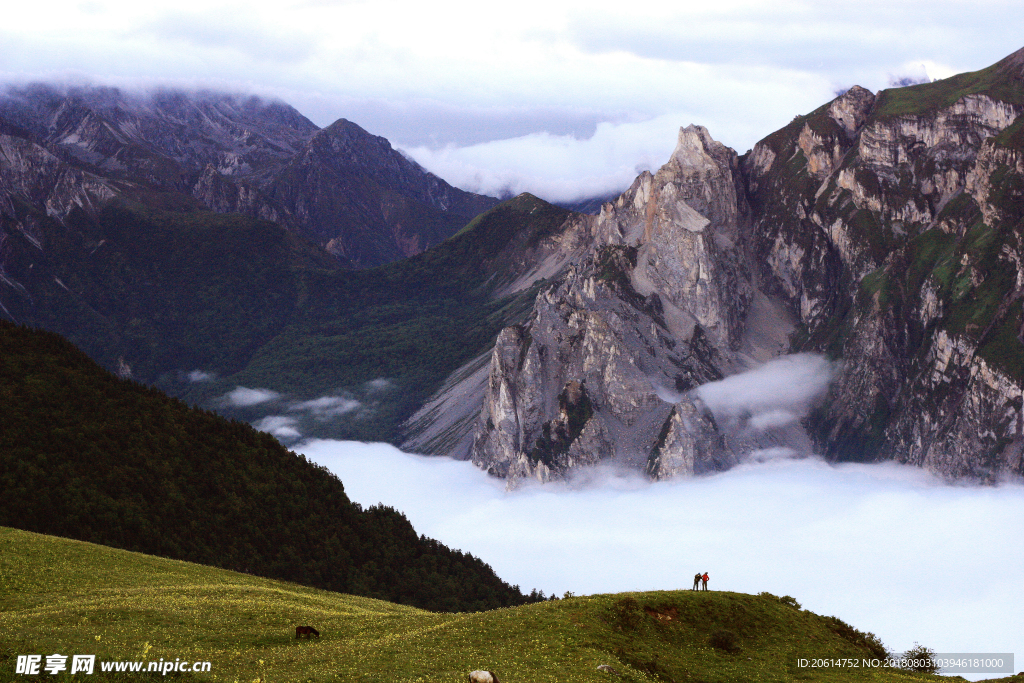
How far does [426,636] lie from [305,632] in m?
13.9

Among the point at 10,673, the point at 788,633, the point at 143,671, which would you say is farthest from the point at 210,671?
the point at 788,633

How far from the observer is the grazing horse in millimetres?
104500

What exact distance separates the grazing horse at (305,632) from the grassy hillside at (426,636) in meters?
0.98

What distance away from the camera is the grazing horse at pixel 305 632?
104500 mm

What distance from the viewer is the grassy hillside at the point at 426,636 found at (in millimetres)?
87625

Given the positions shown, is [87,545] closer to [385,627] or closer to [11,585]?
[11,585]

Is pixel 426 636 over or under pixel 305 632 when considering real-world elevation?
under

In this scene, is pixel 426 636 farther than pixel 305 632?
No

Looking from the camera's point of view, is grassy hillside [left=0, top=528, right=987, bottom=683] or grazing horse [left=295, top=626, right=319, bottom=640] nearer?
grassy hillside [left=0, top=528, right=987, bottom=683]

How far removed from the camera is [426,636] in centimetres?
10106

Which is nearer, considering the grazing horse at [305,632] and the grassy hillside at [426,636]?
the grassy hillside at [426,636]

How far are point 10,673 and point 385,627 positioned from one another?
42857 mm

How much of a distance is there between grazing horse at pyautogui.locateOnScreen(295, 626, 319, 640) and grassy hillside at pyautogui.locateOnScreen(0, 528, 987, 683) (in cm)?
98

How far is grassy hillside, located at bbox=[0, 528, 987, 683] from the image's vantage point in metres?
87.6
